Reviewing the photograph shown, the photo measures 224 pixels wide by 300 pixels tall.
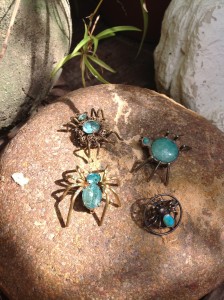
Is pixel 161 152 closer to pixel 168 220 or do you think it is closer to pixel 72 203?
pixel 168 220

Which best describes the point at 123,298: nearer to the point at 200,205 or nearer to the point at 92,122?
the point at 200,205

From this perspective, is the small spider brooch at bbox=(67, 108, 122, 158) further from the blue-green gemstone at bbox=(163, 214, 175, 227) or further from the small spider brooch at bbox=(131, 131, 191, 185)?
the blue-green gemstone at bbox=(163, 214, 175, 227)

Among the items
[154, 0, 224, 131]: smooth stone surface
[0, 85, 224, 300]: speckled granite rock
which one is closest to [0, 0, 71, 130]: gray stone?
[0, 85, 224, 300]: speckled granite rock

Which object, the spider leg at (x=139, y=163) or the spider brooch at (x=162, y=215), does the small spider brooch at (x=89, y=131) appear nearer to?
the spider leg at (x=139, y=163)

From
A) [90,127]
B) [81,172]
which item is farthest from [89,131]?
[81,172]

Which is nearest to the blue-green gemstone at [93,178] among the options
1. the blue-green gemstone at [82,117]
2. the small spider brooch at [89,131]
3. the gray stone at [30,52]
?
the small spider brooch at [89,131]

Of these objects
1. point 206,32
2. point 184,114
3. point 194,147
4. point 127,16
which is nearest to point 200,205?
point 194,147
